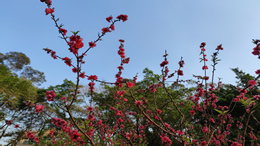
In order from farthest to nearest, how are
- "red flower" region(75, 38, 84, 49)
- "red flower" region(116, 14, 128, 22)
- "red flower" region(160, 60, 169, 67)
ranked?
"red flower" region(160, 60, 169, 67) < "red flower" region(116, 14, 128, 22) < "red flower" region(75, 38, 84, 49)

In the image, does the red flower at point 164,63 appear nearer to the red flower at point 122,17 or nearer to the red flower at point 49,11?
the red flower at point 122,17

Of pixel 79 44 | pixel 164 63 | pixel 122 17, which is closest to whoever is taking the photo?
pixel 79 44

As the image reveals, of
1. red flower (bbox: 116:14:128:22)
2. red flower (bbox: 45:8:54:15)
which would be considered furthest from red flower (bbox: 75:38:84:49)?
red flower (bbox: 116:14:128:22)

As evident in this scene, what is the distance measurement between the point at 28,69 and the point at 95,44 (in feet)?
76.9

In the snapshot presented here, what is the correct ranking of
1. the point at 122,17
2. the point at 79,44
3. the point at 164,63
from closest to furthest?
the point at 79,44 < the point at 122,17 < the point at 164,63

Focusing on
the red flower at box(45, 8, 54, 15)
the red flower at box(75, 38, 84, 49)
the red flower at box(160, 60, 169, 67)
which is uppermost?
the red flower at box(45, 8, 54, 15)

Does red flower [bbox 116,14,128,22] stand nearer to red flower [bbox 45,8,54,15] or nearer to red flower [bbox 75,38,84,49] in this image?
red flower [bbox 75,38,84,49]

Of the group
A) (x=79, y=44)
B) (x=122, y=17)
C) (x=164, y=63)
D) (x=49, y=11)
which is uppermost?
(x=122, y=17)

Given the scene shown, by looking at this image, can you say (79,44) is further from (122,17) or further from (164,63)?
(164,63)

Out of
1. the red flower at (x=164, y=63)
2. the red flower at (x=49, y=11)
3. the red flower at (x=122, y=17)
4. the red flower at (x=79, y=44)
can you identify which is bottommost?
the red flower at (x=79, y=44)

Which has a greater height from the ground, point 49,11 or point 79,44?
point 49,11

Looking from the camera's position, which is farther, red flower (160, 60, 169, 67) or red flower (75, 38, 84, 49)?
red flower (160, 60, 169, 67)

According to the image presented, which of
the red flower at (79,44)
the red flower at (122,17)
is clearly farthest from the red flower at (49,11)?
the red flower at (122,17)

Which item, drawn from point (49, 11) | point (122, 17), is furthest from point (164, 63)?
point (49, 11)
